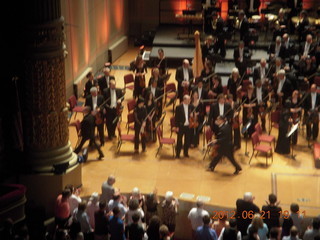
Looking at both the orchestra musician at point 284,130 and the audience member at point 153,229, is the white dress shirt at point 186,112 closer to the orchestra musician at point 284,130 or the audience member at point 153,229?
the orchestra musician at point 284,130

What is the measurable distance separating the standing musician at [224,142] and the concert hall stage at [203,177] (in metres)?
0.33

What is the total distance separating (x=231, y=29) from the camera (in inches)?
942

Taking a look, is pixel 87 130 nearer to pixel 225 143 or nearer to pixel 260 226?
pixel 225 143

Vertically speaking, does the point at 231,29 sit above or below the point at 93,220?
above

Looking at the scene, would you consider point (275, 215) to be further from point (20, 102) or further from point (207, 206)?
point (20, 102)

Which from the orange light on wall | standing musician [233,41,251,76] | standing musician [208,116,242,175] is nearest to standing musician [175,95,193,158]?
standing musician [208,116,242,175]

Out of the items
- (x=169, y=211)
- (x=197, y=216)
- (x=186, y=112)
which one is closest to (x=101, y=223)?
(x=169, y=211)

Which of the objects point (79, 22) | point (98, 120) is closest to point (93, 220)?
point (98, 120)

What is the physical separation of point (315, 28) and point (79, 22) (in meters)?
7.62

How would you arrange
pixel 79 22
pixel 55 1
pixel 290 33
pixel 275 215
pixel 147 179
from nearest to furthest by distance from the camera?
pixel 275 215, pixel 55 1, pixel 147 179, pixel 79 22, pixel 290 33

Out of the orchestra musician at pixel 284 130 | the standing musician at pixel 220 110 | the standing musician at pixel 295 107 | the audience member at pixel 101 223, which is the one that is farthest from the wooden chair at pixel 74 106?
the audience member at pixel 101 223

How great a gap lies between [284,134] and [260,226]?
5.52 meters

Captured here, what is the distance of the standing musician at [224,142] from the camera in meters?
15.8

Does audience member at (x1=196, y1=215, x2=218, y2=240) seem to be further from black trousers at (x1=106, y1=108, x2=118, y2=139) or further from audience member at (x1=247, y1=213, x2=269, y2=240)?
black trousers at (x1=106, y1=108, x2=118, y2=139)
